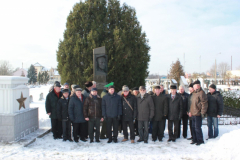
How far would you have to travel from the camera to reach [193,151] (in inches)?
200

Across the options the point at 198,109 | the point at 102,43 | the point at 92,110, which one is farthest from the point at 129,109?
the point at 102,43

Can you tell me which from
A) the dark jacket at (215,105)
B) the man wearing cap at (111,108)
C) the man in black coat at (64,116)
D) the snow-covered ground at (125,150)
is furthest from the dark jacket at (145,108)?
the man in black coat at (64,116)

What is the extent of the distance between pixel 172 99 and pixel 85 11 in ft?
23.8

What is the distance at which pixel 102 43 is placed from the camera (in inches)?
389

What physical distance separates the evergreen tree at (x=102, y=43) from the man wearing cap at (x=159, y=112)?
13.9 ft

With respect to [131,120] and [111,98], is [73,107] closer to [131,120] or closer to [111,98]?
[111,98]

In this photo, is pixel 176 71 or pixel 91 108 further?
pixel 176 71

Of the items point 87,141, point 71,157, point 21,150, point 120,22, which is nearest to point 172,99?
point 87,141

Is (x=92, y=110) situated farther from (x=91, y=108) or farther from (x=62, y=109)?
(x=62, y=109)

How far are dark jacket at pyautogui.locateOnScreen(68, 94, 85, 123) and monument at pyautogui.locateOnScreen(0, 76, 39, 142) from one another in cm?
155

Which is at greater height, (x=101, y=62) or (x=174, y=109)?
(x=101, y=62)

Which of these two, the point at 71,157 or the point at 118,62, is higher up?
the point at 118,62

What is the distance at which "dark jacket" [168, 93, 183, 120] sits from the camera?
5.98 meters

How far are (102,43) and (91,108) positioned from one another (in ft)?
16.1
